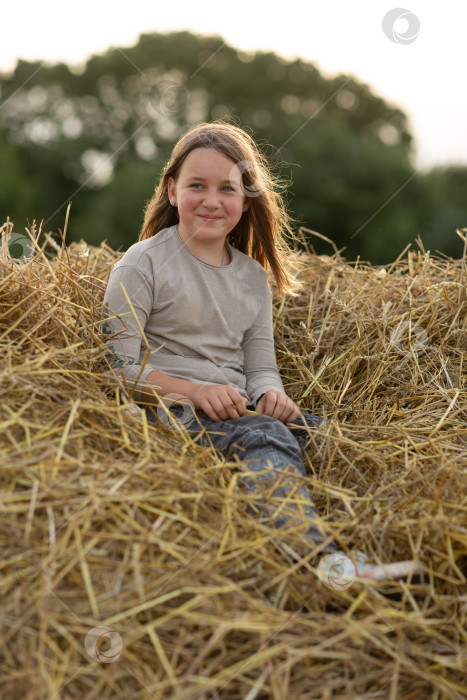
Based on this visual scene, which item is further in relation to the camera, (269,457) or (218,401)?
(218,401)

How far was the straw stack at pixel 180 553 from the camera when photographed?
4.20ft

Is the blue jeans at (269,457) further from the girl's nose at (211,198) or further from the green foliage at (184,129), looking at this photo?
the green foliage at (184,129)

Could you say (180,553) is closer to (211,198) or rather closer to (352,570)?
(352,570)

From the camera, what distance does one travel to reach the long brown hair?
241cm

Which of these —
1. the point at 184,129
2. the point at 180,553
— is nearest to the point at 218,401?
the point at 180,553

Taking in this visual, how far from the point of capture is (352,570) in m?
1.57

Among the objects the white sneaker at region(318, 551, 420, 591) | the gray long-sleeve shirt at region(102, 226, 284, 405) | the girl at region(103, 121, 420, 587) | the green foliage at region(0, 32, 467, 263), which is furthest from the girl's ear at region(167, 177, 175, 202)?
the green foliage at region(0, 32, 467, 263)

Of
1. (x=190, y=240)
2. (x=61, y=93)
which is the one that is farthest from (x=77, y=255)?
(x=61, y=93)

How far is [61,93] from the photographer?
1645 cm

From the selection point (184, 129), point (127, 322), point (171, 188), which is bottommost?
point (184, 129)

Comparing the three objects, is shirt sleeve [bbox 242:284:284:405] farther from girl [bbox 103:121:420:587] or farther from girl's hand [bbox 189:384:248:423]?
girl's hand [bbox 189:384:248:423]

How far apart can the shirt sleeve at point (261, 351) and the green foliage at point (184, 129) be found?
1156cm

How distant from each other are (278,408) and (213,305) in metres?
0.42

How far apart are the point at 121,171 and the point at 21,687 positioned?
1413 cm
